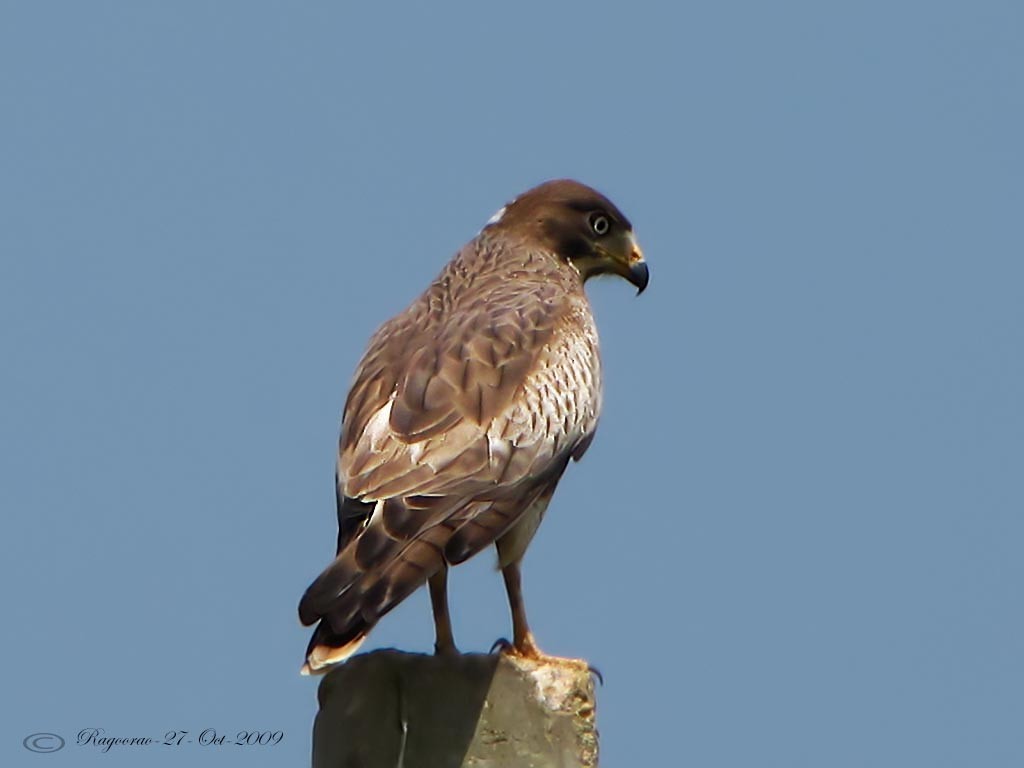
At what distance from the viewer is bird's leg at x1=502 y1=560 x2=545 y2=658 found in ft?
27.4

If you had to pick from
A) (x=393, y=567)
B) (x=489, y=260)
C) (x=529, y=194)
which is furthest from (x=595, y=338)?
(x=393, y=567)

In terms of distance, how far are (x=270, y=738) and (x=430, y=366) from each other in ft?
5.74

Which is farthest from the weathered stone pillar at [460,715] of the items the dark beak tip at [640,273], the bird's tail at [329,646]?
the dark beak tip at [640,273]

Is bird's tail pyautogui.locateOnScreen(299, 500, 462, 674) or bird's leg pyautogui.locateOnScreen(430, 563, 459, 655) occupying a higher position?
bird's tail pyautogui.locateOnScreen(299, 500, 462, 674)

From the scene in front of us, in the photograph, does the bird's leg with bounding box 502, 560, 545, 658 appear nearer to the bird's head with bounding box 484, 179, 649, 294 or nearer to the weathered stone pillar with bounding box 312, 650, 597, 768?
the weathered stone pillar with bounding box 312, 650, 597, 768

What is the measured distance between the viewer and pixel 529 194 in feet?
35.5

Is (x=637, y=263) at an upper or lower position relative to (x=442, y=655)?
upper

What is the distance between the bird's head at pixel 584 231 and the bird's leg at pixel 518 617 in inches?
100

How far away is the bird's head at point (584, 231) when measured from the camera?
34.7 feet

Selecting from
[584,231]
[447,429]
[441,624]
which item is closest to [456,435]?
[447,429]

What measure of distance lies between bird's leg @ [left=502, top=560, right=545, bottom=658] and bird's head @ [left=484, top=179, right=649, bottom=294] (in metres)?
2.55

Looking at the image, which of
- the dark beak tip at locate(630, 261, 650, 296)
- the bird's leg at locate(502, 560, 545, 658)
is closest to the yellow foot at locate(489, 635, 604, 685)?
the bird's leg at locate(502, 560, 545, 658)

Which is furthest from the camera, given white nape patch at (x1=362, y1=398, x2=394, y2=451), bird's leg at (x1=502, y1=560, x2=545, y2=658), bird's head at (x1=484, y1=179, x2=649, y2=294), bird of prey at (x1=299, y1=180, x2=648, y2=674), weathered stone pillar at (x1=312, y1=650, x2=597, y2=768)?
bird's head at (x1=484, y1=179, x2=649, y2=294)

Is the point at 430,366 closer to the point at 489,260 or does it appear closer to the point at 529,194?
the point at 489,260
